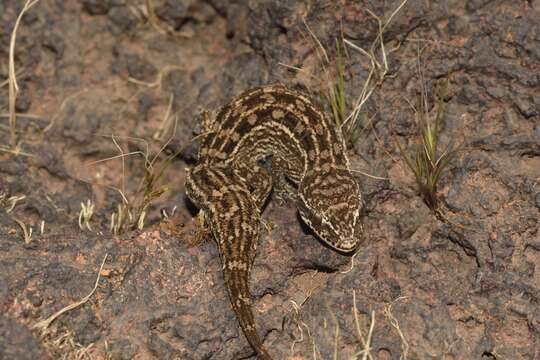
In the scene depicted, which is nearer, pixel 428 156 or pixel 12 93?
pixel 428 156

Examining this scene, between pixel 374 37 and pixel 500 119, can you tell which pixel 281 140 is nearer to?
pixel 374 37

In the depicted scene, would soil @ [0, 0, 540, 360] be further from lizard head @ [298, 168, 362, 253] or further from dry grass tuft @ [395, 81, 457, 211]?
lizard head @ [298, 168, 362, 253]

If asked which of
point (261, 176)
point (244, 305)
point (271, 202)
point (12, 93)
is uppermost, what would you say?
point (12, 93)

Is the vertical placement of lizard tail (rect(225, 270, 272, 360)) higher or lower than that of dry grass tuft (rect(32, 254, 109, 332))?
lower

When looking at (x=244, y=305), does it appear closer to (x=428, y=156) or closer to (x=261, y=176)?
(x=261, y=176)

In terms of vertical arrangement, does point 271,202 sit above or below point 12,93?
below

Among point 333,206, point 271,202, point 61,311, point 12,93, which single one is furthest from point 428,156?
point 12,93

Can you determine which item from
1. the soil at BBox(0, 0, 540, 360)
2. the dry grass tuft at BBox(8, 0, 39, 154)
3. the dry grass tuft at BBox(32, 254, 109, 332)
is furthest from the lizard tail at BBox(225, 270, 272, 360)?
the dry grass tuft at BBox(8, 0, 39, 154)

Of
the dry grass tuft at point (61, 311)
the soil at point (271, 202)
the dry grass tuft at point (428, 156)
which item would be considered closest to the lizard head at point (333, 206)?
the soil at point (271, 202)

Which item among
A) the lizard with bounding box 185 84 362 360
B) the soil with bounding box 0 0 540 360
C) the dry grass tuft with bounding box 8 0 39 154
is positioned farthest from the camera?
the dry grass tuft with bounding box 8 0 39 154
